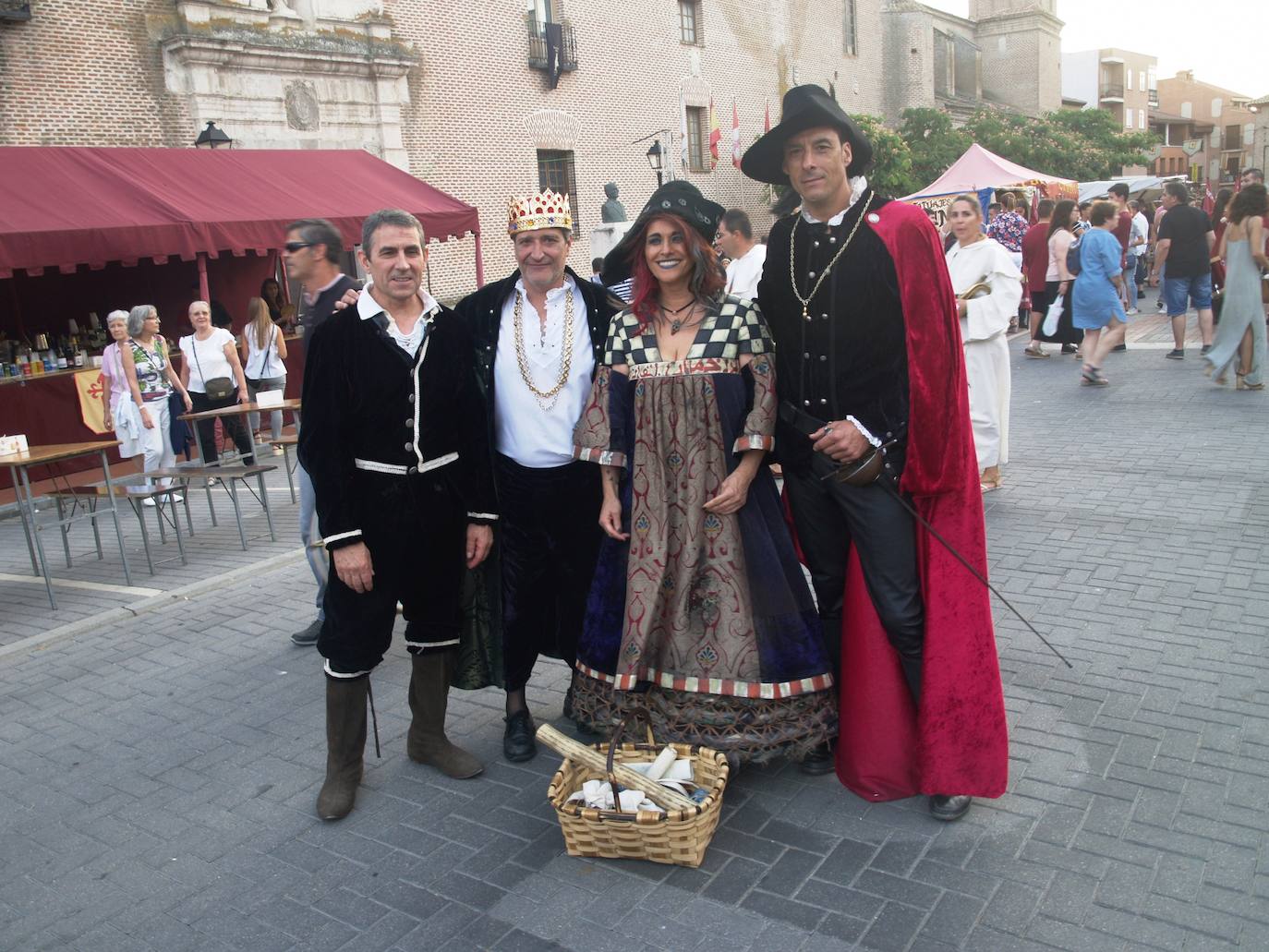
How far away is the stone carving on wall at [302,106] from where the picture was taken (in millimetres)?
17172

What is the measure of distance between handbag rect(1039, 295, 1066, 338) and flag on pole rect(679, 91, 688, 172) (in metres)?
15.7

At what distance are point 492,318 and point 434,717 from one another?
147 centimetres

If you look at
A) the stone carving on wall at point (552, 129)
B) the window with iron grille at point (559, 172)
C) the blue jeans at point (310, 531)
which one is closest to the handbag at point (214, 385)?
the blue jeans at point (310, 531)

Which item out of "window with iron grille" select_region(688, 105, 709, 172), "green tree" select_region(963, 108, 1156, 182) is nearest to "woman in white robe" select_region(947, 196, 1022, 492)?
"window with iron grille" select_region(688, 105, 709, 172)

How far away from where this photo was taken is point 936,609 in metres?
3.19

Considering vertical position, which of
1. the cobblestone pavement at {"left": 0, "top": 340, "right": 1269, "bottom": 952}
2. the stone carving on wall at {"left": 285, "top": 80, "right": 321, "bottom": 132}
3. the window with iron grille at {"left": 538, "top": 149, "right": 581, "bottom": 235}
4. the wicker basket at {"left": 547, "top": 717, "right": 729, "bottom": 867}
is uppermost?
the stone carving on wall at {"left": 285, "top": 80, "right": 321, "bottom": 132}

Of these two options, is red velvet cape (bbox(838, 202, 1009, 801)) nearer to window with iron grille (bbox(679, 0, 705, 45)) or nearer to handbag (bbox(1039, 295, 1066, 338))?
handbag (bbox(1039, 295, 1066, 338))

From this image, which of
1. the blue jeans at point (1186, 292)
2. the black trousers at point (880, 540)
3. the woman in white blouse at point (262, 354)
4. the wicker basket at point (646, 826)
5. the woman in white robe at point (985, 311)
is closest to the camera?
the wicker basket at point (646, 826)

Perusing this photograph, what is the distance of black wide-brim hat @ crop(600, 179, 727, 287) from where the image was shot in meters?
3.30

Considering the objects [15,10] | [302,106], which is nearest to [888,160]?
[302,106]

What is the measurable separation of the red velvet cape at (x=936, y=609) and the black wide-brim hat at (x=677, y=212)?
0.54m

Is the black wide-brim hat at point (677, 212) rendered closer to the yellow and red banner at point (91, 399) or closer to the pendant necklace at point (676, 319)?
the pendant necklace at point (676, 319)

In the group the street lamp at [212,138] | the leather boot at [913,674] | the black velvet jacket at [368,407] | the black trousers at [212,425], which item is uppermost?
the street lamp at [212,138]

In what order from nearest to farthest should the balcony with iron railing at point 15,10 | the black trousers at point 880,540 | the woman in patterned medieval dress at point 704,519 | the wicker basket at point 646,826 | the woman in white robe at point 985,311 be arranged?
1. the wicker basket at point 646,826
2. the black trousers at point 880,540
3. the woman in patterned medieval dress at point 704,519
4. the woman in white robe at point 985,311
5. the balcony with iron railing at point 15,10
